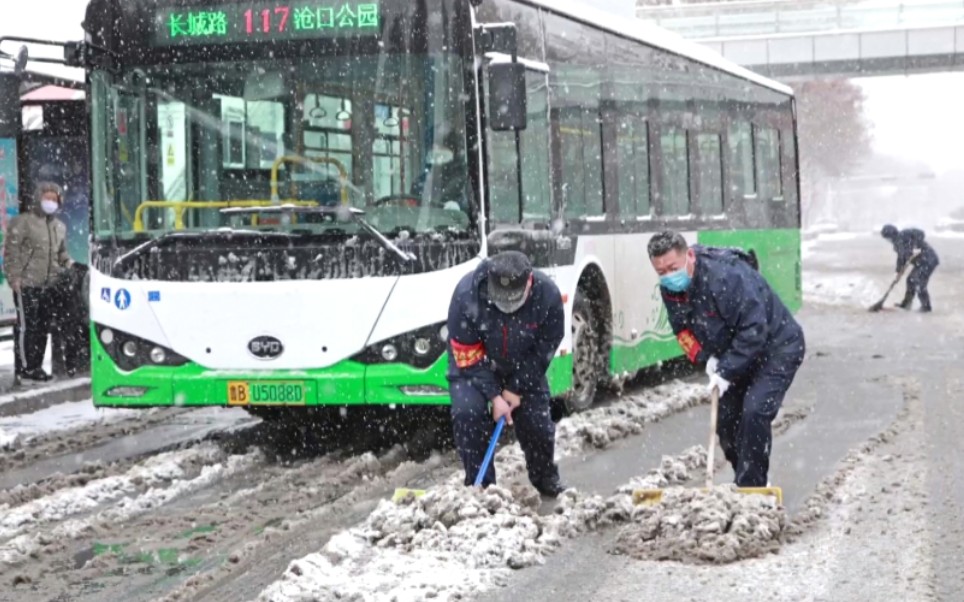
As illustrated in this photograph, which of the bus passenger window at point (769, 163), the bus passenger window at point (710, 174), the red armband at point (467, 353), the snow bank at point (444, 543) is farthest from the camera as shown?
the bus passenger window at point (769, 163)

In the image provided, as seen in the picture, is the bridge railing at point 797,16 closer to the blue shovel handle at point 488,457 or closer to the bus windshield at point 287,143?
the bus windshield at point 287,143

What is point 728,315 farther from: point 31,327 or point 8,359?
point 8,359

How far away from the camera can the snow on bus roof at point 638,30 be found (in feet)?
42.0

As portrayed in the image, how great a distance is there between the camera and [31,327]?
14766 millimetres

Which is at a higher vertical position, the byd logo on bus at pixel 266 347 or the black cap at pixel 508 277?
the black cap at pixel 508 277

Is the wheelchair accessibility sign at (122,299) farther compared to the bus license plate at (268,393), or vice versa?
the wheelchair accessibility sign at (122,299)

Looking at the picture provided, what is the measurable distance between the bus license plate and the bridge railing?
144 feet

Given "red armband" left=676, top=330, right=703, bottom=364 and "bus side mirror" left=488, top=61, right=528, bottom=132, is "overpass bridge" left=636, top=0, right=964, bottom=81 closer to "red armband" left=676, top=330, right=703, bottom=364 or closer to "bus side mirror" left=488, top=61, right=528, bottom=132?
"bus side mirror" left=488, top=61, right=528, bottom=132

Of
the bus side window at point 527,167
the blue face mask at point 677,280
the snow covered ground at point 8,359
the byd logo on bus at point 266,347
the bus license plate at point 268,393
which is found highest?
the bus side window at point 527,167

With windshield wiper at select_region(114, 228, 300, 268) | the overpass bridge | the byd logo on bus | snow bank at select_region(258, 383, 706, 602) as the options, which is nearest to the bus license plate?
the byd logo on bus

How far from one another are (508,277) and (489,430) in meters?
0.92

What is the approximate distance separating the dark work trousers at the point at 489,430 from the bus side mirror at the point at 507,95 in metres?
2.19

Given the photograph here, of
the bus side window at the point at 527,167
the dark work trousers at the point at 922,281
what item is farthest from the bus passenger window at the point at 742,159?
the dark work trousers at the point at 922,281

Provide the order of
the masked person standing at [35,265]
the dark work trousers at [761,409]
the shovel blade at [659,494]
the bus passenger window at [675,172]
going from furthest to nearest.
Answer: the bus passenger window at [675,172], the masked person standing at [35,265], the dark work trousers at [761,409], the shovel blade at [659,494]
